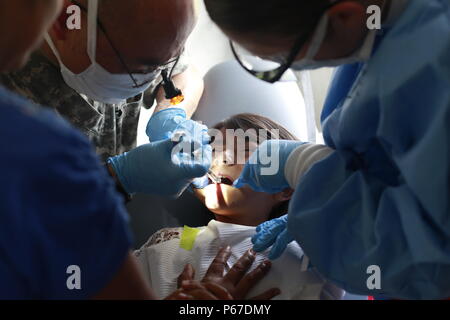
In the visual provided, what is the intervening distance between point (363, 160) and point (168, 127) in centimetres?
89

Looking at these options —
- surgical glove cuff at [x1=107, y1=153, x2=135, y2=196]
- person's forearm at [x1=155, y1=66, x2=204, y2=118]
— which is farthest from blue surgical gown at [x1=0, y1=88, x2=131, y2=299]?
person's forearm at [x1=155, y1=66, x2=204, y2=118]

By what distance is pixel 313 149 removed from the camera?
52.3 inches

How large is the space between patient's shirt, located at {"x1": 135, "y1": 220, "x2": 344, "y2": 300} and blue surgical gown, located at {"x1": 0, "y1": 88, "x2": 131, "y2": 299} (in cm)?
86

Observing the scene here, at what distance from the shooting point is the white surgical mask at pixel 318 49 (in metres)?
0.99

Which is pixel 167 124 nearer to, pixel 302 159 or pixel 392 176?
pixel 302 159

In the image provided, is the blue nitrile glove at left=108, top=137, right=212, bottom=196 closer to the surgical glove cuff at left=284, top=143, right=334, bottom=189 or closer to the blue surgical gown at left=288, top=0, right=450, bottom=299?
the surgical glove cuff at left=284, top=143, right=334, bottom=189

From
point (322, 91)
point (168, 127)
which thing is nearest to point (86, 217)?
point (168, 127)

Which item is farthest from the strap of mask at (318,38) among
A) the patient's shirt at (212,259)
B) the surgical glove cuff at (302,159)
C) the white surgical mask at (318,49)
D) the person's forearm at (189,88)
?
the person's forearm at (189,88)

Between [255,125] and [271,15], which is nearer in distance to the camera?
[271,15]

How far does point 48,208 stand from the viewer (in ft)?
2.13

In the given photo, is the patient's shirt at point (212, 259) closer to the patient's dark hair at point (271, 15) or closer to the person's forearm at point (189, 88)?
the person's forearm at point (189, 88)

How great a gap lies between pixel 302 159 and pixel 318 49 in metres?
0.38

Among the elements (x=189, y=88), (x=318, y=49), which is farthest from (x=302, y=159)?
(x=189, y=88)

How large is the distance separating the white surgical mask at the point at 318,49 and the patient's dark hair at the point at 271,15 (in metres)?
0.02
